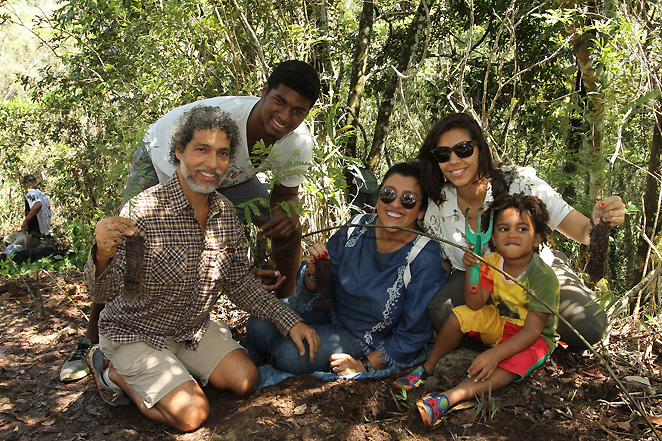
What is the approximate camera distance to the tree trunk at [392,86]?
6.35m

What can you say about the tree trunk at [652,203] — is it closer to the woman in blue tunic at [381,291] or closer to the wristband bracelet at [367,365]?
the woman in blue tunic at [381,291]

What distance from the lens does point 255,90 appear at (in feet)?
15.2

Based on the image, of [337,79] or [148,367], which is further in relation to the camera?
[337,79]

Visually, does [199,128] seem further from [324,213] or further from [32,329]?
[32,329]

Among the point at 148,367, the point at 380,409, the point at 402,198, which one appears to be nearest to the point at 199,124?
the point at 402,198

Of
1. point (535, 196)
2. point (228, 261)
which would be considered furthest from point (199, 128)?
point (535, 196)

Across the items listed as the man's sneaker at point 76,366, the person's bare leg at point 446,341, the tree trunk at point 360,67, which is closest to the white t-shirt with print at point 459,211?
the person's bare leg at point 446,341

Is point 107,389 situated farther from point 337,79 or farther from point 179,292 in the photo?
point 337,79

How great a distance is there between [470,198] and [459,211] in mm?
102

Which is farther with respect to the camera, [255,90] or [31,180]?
[31,180]

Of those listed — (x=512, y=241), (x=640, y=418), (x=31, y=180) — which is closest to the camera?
(x=640, y=418)

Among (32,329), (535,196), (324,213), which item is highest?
(535,196)

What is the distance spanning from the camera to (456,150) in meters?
2.91

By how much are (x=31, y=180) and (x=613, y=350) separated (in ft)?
28.5
